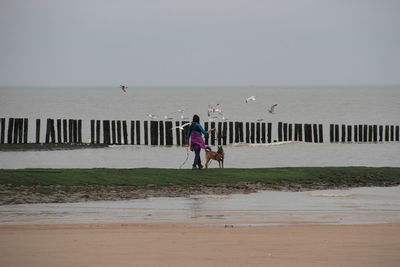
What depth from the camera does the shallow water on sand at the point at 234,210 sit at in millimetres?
18969

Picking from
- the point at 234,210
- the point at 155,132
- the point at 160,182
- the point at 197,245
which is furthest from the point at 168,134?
the point at 197,245

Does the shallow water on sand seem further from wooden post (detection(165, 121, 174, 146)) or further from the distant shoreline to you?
wooden post (detection(165, 121, 174, 146))

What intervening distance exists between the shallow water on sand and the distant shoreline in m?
0.68

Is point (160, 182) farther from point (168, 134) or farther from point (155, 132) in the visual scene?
point (168, 134)

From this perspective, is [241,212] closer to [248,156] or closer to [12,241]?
[12,241]

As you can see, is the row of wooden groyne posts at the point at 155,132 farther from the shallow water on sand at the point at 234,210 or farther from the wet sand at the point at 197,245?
the wet sand at the point at 197,245

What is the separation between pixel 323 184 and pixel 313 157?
2527 centimetres

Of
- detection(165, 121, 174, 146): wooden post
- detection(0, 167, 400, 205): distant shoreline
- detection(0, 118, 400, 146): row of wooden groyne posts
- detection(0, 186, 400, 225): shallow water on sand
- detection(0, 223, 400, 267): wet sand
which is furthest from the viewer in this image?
detection(165, 121, 174, 146): wooden post

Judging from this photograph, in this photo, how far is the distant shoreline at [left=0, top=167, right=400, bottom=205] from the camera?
74.0 feet

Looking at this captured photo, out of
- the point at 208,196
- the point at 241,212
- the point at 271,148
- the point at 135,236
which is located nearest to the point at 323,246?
the point at 135,236

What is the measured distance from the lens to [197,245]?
15555mm

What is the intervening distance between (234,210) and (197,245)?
5178 millimetres

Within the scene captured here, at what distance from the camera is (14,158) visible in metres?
43.7

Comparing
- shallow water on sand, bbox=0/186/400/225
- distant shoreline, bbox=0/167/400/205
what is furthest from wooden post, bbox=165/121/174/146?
shallow water on sand, bbox=0/186/400/225
